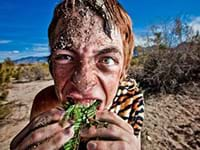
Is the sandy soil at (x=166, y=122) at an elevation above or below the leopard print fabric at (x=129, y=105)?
below

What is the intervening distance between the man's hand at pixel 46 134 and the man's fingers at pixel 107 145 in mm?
55

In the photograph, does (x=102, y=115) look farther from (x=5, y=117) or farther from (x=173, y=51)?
(x=173, y=51)

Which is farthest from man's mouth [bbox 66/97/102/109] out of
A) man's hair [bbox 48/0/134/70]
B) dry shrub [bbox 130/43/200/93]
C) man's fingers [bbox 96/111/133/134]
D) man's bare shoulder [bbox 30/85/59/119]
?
dry shrub [bbox 130/43/200/93]

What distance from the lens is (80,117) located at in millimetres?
812

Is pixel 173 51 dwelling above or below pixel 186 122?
above

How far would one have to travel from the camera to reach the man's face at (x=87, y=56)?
0.96 metres

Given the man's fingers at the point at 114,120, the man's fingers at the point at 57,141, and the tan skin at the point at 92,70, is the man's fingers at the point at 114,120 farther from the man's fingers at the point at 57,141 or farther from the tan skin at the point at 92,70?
the man's fingers at the point at 57,141

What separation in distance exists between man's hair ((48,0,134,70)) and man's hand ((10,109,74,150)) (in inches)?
15.0

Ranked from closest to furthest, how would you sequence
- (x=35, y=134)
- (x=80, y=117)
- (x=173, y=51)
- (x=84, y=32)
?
(x=35, y=134) < (x=80, y=117) < (x=84, y=32) < (x=173, y=51)

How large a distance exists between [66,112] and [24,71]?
1153cm

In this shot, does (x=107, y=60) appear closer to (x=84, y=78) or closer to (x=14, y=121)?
(x=84, y=78)

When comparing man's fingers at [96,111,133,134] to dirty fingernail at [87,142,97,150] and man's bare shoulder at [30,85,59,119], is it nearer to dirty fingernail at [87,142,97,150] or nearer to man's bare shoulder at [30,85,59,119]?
dirty fingernail at [87,142,97,150]

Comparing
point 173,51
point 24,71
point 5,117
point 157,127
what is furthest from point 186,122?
point 24,71

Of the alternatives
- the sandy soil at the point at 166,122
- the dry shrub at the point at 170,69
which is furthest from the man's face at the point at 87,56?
the dry shrub at the point at 170,69
